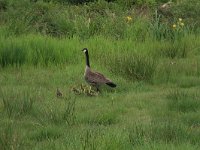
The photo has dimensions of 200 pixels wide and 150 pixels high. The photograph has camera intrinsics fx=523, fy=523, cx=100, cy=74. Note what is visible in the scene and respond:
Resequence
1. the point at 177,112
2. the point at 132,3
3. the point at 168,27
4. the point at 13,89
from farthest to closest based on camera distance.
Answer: the point at 132,3 → the point at 168,27 → the point at 13,89 → the point at 177,112

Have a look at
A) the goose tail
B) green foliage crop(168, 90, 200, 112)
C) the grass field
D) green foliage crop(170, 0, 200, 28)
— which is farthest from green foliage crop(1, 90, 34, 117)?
green foliage crop(170, 0, 200, 28)

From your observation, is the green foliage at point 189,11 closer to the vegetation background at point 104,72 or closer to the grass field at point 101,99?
the vegetation background at point 104,72

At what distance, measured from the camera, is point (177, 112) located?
7941 millimetres

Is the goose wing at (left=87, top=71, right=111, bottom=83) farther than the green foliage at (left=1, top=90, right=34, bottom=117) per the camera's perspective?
Yes

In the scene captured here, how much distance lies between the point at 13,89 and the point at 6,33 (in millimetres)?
3854

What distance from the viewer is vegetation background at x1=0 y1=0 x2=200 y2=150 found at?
645 cm

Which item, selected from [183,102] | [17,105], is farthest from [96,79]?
[17,105]

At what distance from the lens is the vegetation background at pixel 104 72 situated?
6453mm

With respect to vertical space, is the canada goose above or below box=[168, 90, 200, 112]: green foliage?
above

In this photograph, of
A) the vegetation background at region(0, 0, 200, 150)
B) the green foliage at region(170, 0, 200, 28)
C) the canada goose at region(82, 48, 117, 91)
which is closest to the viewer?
the vegetation background at region(0, 0, 200, 150)

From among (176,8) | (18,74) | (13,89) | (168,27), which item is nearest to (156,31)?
(168,27)

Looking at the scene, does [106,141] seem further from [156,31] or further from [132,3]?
[132,3]

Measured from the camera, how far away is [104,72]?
10586mm

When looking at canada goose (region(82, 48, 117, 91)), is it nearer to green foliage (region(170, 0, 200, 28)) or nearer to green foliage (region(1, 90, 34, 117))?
green foliage (region(1, 90, 34, 117))
